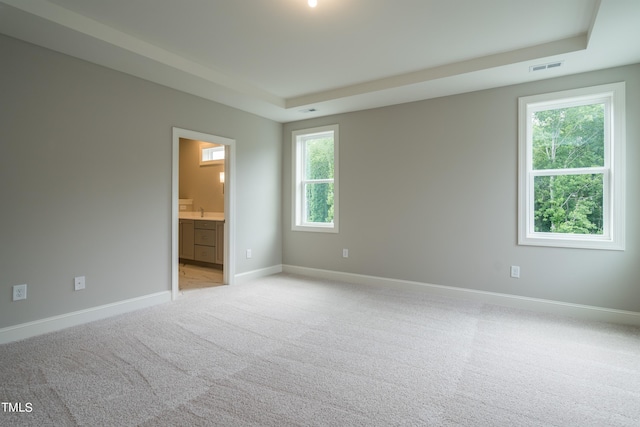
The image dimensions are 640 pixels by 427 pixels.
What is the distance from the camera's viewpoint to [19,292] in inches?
110

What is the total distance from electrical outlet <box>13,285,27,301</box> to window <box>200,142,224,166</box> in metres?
3.78

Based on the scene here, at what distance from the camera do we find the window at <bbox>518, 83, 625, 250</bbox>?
3.32 meters

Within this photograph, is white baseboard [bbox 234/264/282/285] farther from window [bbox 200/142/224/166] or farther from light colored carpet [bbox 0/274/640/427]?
window [bbox 200/142/224/166]

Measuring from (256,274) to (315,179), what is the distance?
1.81m

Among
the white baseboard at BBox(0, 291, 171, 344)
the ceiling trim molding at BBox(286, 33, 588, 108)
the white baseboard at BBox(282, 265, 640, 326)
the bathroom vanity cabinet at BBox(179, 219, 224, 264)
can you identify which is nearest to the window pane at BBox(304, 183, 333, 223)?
the white baseboard at BBox(282, 265, 640, 326)

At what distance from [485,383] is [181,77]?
3.96m

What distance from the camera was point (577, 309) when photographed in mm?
3486

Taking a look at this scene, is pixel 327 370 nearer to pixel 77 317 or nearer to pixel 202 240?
pixel 77 317

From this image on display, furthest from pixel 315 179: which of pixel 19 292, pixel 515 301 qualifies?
pixel 19 292

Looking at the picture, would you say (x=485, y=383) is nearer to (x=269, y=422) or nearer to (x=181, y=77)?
(x=269, y=422)

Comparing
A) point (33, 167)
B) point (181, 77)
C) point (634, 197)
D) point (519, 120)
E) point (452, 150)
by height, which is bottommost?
point (634, 197)

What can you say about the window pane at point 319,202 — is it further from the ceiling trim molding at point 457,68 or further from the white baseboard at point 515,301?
the ceiling trim molding at point 457,68

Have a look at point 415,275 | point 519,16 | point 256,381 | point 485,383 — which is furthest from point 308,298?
point 519,16

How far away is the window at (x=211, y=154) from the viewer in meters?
6.24
